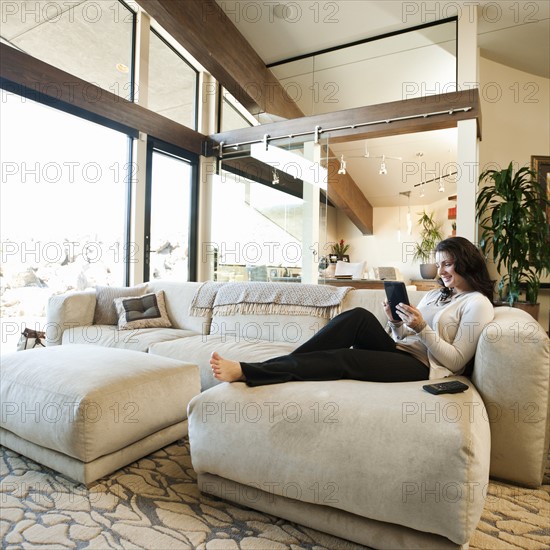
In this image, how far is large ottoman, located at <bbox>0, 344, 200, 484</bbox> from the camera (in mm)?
1558

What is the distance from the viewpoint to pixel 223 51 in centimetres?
444

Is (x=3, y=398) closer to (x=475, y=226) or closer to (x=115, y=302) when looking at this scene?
(x=115, y=302)

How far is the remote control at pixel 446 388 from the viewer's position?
144 centimetres

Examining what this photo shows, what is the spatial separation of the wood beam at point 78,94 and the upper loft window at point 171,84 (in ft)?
0.82

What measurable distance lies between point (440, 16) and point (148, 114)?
3.31 metres

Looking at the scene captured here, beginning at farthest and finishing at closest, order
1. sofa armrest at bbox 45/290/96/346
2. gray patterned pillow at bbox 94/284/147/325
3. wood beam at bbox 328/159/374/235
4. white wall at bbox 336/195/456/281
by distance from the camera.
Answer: white wall at bbox 336/195/456/281 → wood beam at bbox 328/159/374/235 → gray patterned pillow at bbox 94/284/147/325 → sofa armrest at bbox 45/290/96/346

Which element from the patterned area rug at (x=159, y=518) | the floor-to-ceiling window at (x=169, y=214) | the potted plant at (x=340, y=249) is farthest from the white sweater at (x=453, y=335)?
the potted plant at (x=340, y=249)

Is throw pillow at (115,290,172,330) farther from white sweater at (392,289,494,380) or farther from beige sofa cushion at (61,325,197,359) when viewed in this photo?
white sweater at (392,289,494,380)

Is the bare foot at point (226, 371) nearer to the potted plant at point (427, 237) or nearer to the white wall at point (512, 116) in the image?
the white wall at point (512, 116)

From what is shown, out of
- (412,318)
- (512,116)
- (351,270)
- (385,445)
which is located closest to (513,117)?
(512,116)

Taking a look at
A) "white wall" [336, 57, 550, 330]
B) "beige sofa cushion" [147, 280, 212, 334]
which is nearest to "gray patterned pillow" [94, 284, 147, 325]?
"beige sofa cushion" [147, 280, 212, 334]

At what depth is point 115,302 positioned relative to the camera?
11.0 ft

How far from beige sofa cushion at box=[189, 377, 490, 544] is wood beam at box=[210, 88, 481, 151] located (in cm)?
335

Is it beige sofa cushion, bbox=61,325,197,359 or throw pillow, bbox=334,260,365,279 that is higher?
throw pillow, bbox=334,260,365,279
